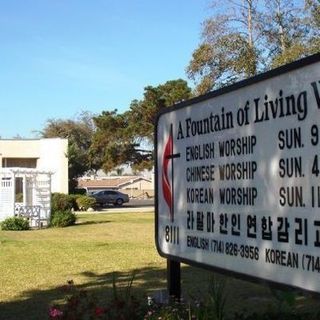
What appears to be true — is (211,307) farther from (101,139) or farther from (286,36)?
(101,139)

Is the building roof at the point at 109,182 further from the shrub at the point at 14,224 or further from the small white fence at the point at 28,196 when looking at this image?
the shrub at the point at 14,224

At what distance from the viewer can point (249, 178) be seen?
3557 mm

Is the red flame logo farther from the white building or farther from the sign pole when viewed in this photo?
the white building

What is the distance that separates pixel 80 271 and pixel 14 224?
13091 millimetres

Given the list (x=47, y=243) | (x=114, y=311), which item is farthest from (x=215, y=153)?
(x=47, y=243)

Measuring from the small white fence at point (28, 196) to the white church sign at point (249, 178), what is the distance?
2160cm

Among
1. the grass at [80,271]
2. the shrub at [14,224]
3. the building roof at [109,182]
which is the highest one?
the building roof at [109,182]

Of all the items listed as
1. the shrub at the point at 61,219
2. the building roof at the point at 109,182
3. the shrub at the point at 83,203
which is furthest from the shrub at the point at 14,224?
the building roof at the point at 109,182

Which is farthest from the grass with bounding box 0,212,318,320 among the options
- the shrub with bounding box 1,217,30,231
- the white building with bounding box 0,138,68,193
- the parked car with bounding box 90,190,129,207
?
the parked car with bounding box 90,190,129,207

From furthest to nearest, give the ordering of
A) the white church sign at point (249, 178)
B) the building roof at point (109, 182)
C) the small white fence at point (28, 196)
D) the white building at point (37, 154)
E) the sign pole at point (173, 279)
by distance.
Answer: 1. the building roof at point (109, 182)
2. the white building at point (37, 154)
3. the small white fence at point (28, 196)
4. the sign pole at point (173, 279)
5. the white church sign at point (249, 178)

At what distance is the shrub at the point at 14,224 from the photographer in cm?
2414

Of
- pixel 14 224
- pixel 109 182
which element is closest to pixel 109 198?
pixel 14 224

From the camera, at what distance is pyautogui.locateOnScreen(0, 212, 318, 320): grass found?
28.2 feet

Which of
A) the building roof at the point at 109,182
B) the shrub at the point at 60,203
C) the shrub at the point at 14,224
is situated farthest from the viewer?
the building roof at the point at 109,182
